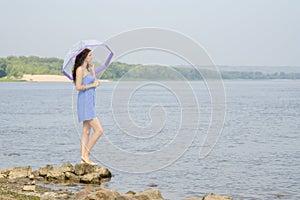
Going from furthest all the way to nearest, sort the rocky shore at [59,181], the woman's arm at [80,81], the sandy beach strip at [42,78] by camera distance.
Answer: the sandy beach strip at [42,78] < the woman's arm at [80,81] < the rocky shore at [59,181]

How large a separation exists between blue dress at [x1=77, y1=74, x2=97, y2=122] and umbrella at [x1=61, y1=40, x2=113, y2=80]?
20.3 inches

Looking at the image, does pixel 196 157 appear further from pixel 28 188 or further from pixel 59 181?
pixel 28 188

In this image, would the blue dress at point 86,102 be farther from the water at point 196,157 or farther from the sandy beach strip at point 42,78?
the sandy beach strip at point 42,78

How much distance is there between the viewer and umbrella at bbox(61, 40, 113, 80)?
12742 mm

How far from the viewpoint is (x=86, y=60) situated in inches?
500

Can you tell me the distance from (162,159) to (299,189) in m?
5.34

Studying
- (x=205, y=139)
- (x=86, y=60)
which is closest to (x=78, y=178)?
(x=86, y=60)

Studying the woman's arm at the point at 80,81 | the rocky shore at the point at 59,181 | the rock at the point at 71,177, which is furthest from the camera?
the rock at the point at 71,177

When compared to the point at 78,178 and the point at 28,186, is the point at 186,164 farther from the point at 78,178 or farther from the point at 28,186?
the point at 28,186

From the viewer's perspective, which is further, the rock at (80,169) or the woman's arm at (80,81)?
the rock at (80,169)

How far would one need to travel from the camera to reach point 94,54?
13.2 m

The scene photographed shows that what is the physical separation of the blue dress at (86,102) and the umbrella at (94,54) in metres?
0.52

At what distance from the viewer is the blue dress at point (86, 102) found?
41.9ft

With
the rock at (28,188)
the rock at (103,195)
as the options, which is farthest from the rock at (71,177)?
the rock at (103,195)
